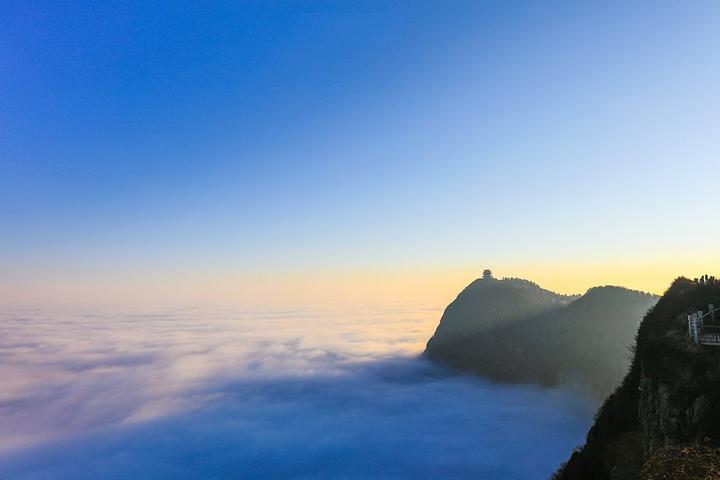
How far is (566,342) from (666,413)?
153m

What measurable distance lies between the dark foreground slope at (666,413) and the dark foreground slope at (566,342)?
12667 centimetres

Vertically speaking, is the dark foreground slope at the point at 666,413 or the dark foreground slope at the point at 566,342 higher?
the dark foreground slope at the point at 666,413

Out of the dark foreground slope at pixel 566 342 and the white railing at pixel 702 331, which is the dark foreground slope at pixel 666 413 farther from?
the dark foreground slope at pixel 566 342

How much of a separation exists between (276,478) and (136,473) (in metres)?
56.9

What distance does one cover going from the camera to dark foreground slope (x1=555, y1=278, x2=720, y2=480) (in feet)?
34.0

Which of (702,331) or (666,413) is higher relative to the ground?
(702,331)

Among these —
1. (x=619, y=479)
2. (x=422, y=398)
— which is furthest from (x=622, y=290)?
(x=619, y=479)

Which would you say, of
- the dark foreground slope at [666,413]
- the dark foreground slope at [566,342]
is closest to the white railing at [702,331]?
the dark foreground slope at [666,413]

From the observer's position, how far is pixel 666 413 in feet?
66.5

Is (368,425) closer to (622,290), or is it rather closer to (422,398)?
(422,398)

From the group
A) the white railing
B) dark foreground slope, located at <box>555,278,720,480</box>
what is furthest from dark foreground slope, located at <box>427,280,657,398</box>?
the white railing

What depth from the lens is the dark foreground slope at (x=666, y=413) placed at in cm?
1036

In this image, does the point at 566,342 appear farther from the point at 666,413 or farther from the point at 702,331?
the point at 666,413

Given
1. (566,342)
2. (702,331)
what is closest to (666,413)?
(702,331)
